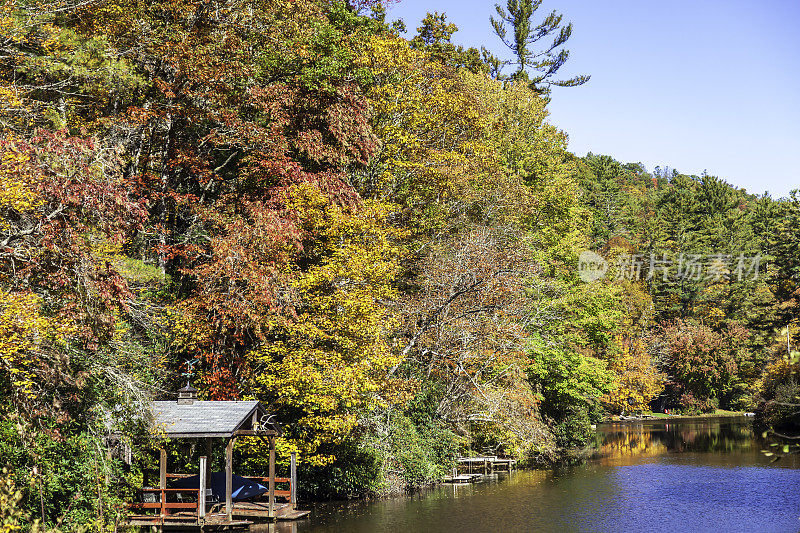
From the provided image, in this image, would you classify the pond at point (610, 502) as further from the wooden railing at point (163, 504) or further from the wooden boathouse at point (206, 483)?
the wooden railing at point (163, 504)

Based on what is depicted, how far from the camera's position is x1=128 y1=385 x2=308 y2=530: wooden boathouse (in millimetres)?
18078

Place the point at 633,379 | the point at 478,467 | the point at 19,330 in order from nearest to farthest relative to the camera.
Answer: the point at 19,330
the point at 478,467
the point at 633,379

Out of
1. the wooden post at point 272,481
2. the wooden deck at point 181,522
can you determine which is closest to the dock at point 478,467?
the wooden post at point 272,481

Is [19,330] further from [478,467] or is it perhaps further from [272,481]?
[478,467]

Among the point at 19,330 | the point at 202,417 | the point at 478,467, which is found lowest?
the point at 478,467

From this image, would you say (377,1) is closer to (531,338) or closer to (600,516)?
(531,338)

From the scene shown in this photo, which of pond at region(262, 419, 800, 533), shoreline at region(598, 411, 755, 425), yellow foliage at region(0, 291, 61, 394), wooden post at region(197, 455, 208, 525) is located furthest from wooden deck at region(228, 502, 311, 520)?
shoreline at region(598, 411, 755, 425)

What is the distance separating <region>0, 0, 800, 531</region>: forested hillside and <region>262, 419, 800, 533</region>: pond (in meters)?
2.20

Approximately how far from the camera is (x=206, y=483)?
18938 mm

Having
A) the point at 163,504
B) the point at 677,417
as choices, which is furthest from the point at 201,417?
the point at 677,417

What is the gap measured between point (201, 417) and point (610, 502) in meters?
13.4

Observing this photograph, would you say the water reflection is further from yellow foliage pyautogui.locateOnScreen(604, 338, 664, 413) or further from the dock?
the dock

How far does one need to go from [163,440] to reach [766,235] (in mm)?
78080

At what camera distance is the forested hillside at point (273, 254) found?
15070 mm
